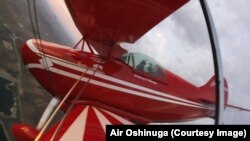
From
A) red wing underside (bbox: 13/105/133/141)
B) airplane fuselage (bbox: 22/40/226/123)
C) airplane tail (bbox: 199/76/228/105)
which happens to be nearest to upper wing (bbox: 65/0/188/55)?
airplane fuselage (bbox: 22/40/226/123)

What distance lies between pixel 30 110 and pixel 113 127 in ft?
58.4

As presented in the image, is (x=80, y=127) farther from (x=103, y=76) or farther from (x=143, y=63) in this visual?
(x=143, y=63)

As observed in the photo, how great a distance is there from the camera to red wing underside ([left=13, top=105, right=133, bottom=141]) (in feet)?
10.4

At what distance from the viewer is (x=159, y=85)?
4.29m

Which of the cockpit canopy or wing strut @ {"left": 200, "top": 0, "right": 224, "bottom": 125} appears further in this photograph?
the cockpit canopy

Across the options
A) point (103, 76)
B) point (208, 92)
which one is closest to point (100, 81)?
point (103, 76)

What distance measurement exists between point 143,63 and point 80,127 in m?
1.37

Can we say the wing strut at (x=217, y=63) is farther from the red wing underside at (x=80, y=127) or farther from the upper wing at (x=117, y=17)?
the red wing underside at (x=80, y=127)

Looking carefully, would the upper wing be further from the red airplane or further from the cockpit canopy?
the cockpit canopy

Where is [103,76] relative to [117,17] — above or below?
below

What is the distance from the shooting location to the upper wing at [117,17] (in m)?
2.99

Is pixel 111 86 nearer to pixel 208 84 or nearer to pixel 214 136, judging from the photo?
pixel 208 84

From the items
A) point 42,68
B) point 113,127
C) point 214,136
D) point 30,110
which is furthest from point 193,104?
point 30,110

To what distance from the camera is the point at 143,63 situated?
4320mm
